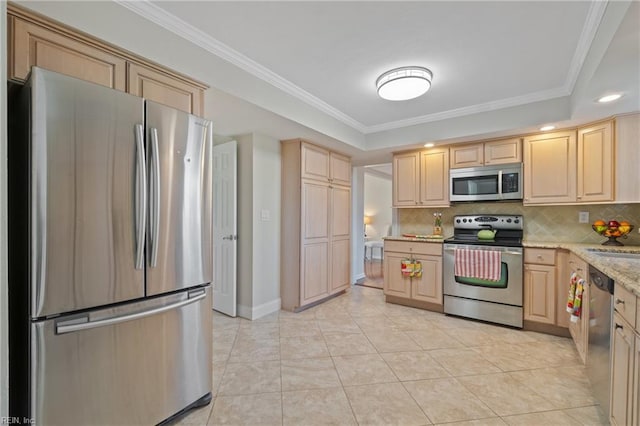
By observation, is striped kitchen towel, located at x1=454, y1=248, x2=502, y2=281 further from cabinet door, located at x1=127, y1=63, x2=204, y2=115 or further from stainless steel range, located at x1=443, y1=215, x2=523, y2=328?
cabinet door, located at x1=127, y1=63, x2=204, y2=115

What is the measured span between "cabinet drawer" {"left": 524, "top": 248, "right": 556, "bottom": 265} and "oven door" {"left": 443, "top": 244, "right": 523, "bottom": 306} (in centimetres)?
7

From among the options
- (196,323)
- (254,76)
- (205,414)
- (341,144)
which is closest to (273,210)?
(341,144)

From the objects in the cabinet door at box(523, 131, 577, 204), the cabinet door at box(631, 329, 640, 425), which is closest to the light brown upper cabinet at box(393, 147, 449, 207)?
the cabinet door at box(523, 131, 577, 204)

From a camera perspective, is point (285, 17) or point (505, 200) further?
point (505, 200)

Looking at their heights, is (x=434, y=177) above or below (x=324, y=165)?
below

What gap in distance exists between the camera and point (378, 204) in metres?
8.11

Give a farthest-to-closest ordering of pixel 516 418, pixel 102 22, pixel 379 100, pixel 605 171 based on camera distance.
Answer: pixel 379 100, pixel 605 171, pixel 516 418, pixel 102 22

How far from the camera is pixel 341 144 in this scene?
149 inches

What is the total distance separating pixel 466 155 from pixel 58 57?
12.8ft

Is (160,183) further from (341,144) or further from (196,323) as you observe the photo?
(341,144)

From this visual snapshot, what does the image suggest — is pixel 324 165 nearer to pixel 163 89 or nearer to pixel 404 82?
pixel 404 82

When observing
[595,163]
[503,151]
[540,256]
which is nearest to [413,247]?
[540,256]

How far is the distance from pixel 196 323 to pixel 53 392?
2.21 feet

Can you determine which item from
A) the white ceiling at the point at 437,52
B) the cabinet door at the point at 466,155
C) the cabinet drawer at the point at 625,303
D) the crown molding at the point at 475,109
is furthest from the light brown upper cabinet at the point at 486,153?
the cabinet drawer at the point at 625,303
